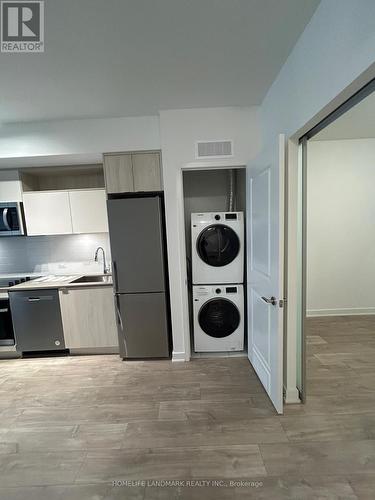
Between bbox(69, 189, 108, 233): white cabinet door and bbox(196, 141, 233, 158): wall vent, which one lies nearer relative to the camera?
bbox(196, 141, 233, 158): wall vent

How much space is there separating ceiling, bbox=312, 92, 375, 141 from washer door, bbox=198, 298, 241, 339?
2.09 meters

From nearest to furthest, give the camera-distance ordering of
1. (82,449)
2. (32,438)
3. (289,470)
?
(289,470) → (82,449) → (32,438)

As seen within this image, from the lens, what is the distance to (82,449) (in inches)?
62.9

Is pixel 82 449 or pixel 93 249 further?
pixel 93 249

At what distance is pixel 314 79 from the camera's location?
134 centimetres

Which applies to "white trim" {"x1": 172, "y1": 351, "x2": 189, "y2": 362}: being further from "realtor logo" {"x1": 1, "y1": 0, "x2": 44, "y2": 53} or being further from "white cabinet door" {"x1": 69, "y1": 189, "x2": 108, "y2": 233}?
"realtor logo" {"x1": 1, "y1": 0, "x2": 44, "y2": 53}

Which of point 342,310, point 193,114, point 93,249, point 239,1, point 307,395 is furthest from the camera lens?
point 342,310

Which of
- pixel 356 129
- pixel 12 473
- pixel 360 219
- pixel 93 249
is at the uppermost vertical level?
pixel 356 129

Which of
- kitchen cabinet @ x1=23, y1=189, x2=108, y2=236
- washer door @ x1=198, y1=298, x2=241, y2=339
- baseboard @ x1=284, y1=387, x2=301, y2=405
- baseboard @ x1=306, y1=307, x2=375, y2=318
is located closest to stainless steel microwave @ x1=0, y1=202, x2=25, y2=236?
kitchen cabinet @ x1=23, y1=189, x2=108, y2=236

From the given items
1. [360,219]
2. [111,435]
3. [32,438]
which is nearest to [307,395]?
[111,435]

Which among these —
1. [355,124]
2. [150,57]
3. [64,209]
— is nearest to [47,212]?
[64,209]

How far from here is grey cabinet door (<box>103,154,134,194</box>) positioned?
245 centimetres

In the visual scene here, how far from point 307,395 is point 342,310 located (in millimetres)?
2009

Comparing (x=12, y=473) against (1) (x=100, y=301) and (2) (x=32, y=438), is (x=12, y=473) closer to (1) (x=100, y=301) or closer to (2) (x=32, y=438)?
(2) (x=32, y=438)
